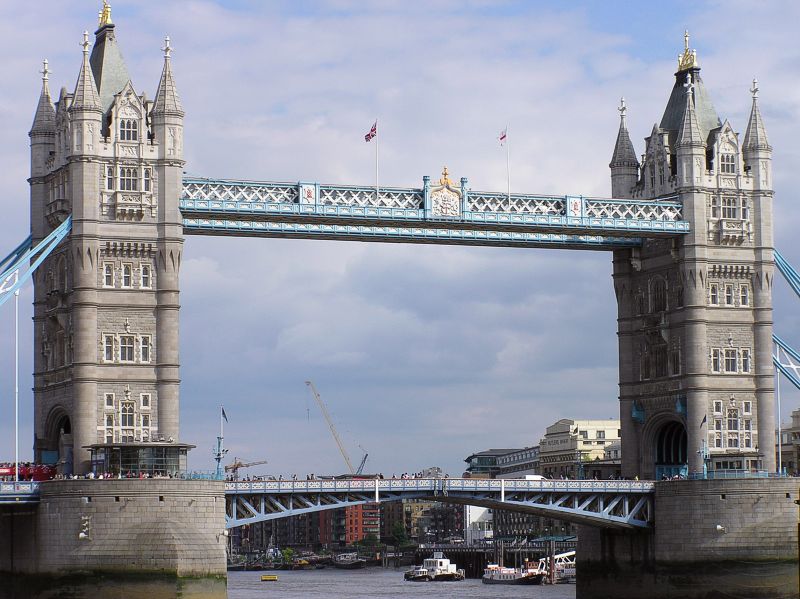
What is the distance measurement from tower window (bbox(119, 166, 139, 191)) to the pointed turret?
1448 inches

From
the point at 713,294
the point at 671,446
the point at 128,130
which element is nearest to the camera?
the point at 128,130

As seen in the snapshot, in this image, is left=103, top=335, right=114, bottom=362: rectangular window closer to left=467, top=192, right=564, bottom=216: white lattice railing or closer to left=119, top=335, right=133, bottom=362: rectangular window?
left=119, top=335, right=133, bottom=362: rectangular window

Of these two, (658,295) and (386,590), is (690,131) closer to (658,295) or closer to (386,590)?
(658,295)

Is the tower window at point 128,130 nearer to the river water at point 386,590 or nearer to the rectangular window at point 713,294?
the rectangular window at point 713,294

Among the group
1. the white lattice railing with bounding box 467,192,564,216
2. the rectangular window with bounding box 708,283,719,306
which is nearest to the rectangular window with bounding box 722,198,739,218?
the rectangular window with bounding box 708,283,719,306

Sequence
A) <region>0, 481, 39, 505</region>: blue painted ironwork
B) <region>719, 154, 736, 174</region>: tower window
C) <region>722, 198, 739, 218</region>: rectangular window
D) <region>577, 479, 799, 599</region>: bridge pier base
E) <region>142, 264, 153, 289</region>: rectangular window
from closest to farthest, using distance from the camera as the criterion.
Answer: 1. <region>0, 481, 39, 505</region>: blue painted ironwork
2. <region>142, 264, 153, 289</region>: rectangular window
3. <region>577, 479, 799, 599</region>: bridge pier base
4. <region>722, 198, 739, 218</region>: rectangular window
5. <region>719, 154, 736, 174</region>: tower window

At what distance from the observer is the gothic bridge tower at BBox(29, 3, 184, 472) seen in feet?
353

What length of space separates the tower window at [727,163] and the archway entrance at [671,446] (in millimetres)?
17117

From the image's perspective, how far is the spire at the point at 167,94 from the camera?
110625 mm

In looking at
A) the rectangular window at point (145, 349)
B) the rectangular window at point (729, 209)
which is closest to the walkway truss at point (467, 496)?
the rectangular window at point (145, 349)

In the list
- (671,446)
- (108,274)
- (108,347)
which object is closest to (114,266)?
(108,274)

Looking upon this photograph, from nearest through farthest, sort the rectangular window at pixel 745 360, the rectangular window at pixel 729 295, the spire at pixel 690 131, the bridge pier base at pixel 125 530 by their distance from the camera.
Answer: the bridge pier base at pixel 125 530, the rectangular window at pixel 729 295, the rectangular window at pixel 745 360, the spire at pixel 690 131

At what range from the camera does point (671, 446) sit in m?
126

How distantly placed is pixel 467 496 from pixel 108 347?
79.8ft
